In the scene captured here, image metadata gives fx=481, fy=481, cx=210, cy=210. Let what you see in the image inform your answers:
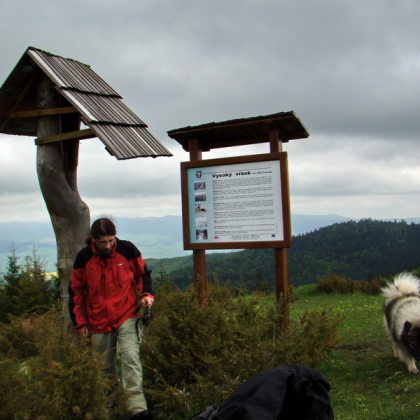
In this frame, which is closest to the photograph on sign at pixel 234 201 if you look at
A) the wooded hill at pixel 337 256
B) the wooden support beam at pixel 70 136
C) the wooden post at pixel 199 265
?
the wooden post at pixel 199 265

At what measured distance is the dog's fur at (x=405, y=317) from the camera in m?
6.50

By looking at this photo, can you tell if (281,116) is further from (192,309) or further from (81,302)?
(81,302)

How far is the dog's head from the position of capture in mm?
6430

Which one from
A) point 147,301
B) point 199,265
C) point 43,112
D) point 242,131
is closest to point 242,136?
point 242,131

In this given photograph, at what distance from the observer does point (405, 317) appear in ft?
22.9

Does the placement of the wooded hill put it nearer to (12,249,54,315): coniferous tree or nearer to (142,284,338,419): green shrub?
(12,249,54,315): coniferous tree

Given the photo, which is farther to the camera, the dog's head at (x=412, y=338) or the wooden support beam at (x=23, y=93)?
the dog's head at (x=412, y=338)

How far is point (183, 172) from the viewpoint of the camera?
7434mm

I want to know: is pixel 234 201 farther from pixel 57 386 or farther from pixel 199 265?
pixel 57 386

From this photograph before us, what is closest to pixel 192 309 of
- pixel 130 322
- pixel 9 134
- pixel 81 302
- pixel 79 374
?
pixel 130 322

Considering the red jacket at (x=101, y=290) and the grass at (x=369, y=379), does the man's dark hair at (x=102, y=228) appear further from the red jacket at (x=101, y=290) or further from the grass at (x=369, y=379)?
the grass at (x=369, y=379)

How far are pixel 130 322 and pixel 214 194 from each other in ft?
8.90

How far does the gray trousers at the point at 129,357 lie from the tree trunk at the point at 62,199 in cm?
87

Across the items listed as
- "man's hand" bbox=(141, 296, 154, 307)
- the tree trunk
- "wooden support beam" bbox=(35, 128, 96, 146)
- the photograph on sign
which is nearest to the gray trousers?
"man's hand" bbox=(141, 296, 154, 307)
